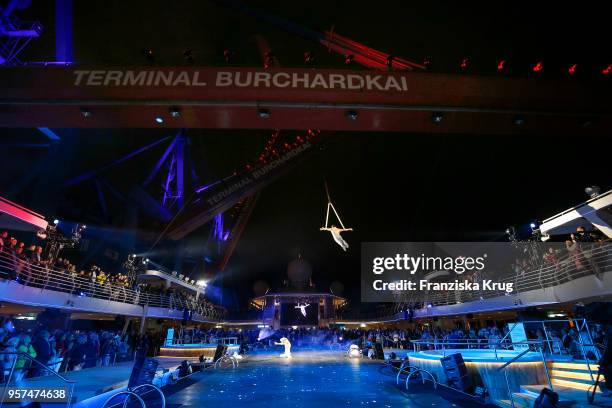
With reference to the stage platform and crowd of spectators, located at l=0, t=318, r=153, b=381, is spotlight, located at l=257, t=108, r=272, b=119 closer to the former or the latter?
crowd of spectators, located at l=0, t=318, r=153, b=381

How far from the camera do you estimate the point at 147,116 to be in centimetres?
600

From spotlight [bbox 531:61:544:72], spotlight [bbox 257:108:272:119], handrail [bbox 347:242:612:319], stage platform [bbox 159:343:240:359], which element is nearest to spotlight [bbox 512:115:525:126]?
spotlight [bbox 531:61:544:72]

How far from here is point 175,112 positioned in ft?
19.1

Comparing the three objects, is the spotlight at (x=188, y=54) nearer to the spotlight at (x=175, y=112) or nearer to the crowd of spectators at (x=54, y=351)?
the spotlight at (x=175, y=112)

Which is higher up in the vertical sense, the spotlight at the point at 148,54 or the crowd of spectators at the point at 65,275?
the spotlight at the point at 148,54

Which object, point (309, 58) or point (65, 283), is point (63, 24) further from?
point (309, 58)

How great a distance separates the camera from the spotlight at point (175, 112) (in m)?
5.75

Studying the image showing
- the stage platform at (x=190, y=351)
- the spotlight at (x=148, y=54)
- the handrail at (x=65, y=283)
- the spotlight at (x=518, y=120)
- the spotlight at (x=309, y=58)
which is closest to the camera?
the spotlight at (x=148, y=54)

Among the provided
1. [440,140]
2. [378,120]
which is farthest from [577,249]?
[378,120]

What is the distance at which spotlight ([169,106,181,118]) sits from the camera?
5.75 meters

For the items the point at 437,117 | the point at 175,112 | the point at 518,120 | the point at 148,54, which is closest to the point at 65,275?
the point at 175,112

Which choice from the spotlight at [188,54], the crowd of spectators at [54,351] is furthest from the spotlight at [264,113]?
the crowd of spectators at [54,351]

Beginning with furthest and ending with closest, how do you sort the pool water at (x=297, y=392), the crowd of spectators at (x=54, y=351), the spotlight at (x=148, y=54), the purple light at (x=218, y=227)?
the purple light at (x=218, y=227) → the crowd of spectators at (x=54, y=351) → the pool water at (x=297, y=392) → the spotlight at (x=148, y=54)

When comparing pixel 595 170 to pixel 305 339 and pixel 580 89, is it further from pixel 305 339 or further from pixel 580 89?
pixel 305 339
